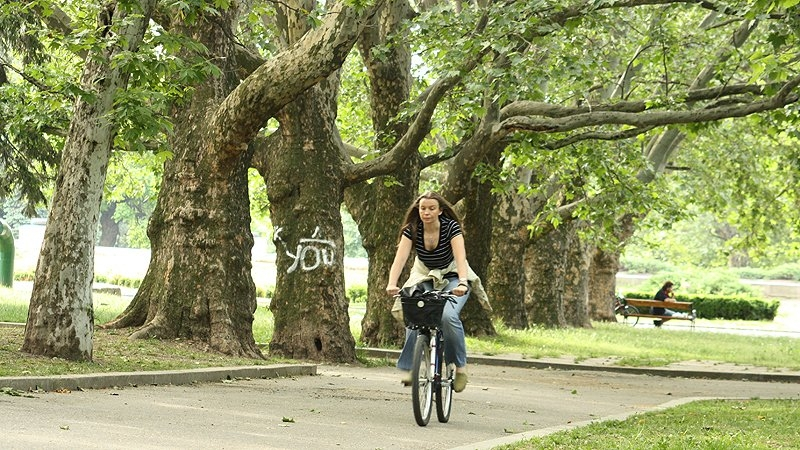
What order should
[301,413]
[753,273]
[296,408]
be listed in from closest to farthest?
[301,413] < [296,408] < [753,273]

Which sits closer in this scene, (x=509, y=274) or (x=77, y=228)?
(x=77, y=228)

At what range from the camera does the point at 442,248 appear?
10.0 meters

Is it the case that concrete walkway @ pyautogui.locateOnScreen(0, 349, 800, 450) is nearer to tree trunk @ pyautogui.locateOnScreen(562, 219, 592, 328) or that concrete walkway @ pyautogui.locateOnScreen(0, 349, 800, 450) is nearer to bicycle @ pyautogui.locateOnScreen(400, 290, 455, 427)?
bicycle @ pyautogui.locateOnScreen(400, 290, 455, 427)

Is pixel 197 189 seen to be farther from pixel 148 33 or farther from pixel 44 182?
pixel 44 182

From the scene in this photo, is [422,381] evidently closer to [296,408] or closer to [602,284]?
[296,408]

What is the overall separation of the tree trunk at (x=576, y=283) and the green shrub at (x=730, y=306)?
62.3ft

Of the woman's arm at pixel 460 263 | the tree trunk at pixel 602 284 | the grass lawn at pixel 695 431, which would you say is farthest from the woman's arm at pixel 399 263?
the tree trunk at pixel 602 284

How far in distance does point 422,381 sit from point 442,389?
46 centimetres

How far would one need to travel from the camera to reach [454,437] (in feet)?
29.4

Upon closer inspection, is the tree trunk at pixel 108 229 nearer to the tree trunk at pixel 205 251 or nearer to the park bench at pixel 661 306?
the park bench at pixel 661 306

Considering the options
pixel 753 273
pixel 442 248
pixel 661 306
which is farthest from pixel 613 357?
pixel 753 273

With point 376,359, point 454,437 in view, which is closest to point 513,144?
point 376,359

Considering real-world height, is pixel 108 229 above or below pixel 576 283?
above

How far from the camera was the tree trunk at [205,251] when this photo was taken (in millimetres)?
15242
